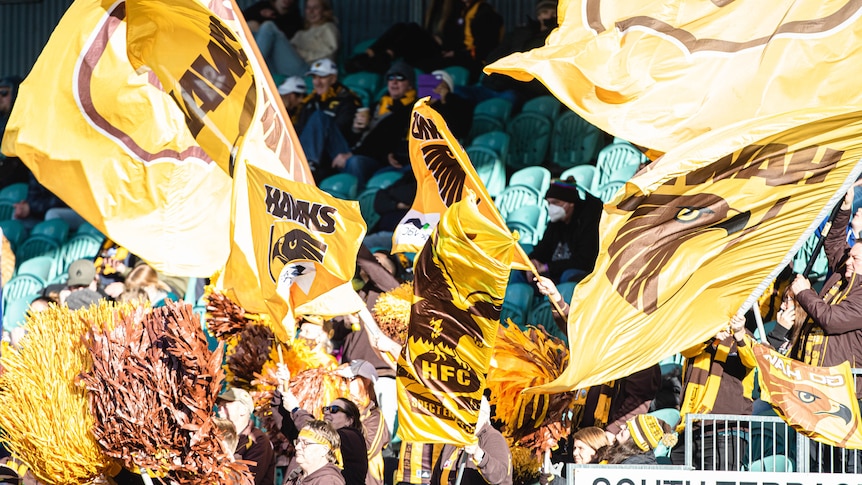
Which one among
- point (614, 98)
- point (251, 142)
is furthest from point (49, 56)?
point (614, 98)

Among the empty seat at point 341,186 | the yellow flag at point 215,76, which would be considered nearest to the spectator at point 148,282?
the empty seat at point 341,186

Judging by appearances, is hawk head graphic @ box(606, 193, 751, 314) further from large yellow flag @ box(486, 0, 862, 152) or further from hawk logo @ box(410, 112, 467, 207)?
hawk logo @ box(410, 112, 467, 207)

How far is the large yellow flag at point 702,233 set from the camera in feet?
20.6

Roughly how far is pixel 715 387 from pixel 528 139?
5189 mm

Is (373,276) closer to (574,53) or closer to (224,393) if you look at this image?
(224,393)

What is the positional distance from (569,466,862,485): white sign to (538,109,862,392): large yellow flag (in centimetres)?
46

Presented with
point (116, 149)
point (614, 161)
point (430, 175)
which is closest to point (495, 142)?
point (614, 161)

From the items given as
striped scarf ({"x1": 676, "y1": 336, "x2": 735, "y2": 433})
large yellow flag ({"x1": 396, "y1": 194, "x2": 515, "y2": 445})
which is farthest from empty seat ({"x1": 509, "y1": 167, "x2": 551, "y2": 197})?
large yellow flag ({"x1": 396, "y1": 194, "x2": 515, "y2": 445})

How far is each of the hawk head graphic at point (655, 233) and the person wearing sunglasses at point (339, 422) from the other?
1.89 metres

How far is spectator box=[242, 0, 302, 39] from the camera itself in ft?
48.9

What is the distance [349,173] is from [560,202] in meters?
3.35

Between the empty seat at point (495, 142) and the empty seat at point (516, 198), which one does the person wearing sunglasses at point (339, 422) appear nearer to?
the empty seat at point (516, 198)

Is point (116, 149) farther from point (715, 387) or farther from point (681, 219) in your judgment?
point (715, 387)

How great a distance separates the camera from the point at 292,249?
23.1ft
